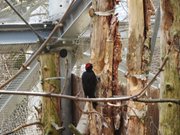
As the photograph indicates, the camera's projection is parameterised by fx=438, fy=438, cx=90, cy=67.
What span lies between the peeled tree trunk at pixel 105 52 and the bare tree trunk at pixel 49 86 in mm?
501

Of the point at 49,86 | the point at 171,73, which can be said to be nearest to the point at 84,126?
the point at 49,86

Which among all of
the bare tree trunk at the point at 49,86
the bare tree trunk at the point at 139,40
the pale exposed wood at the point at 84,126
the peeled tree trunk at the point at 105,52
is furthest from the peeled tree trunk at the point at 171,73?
the bare tree trunk at the point at 49,86

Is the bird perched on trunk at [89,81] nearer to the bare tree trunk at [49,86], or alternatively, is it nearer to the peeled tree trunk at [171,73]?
the bare tree trunk at [49,86]

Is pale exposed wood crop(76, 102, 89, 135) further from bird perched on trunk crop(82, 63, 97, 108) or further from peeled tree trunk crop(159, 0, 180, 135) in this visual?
peeled tree trunk crop(159, 0, 180, 135)

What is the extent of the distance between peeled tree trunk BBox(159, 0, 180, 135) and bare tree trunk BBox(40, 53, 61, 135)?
1.23 m

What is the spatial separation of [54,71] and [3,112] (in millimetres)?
573

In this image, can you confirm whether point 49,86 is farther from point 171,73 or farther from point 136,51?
point 171,73

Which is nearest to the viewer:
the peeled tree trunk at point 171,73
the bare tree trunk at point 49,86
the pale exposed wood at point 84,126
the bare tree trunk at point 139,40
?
the peeled tree trunk at point 171,73

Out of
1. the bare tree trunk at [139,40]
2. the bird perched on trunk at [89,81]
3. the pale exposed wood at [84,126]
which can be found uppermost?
the bare tree trunk at [139,40]

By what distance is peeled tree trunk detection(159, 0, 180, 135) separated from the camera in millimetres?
1377

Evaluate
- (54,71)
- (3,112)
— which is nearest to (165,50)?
(54,71)

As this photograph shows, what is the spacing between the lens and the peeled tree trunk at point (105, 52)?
2051mm

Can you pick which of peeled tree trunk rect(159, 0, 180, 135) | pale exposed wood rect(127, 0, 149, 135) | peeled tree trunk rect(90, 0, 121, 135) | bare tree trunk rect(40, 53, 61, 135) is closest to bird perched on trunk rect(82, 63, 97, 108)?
peeled tree trunk rect(90, 0, 121, 135)

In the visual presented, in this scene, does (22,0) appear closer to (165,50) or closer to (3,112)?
(3,112)
